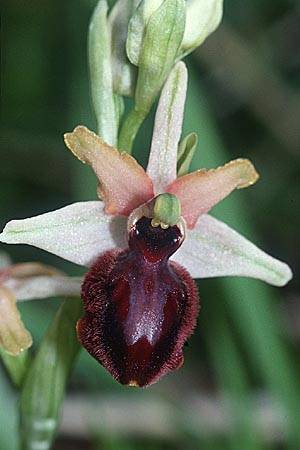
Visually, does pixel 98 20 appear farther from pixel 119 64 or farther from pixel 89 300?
pixel 89 300

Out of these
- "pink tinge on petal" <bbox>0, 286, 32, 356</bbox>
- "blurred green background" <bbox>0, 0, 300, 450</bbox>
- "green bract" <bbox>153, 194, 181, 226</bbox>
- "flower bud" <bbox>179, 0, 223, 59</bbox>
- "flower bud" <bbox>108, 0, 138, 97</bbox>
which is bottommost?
"blurred green background" <bbox>0, 0, 300, 450</bbox>

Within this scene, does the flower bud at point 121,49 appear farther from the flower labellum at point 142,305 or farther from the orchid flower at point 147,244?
the flower labellum at point 142,305

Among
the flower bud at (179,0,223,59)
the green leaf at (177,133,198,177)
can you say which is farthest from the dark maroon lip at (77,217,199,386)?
the flower bud at (179,0,223,59)

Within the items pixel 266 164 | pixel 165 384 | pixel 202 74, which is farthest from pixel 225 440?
pixel 202 74

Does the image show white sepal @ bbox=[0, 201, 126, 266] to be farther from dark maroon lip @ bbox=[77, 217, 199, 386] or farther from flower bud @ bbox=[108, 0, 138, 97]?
flower bud @ bbox=[108, 0, 138, 97]

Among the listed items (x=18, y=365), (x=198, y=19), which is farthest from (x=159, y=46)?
(x=18, y=365)
